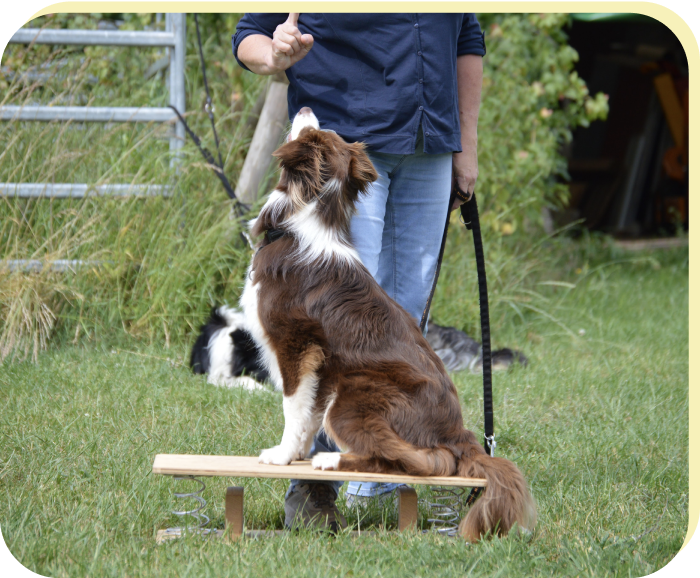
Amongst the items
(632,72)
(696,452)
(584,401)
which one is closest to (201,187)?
(584,401)

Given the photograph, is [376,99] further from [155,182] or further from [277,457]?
[155,182]

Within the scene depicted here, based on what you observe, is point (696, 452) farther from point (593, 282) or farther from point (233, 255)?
point (593, 282)

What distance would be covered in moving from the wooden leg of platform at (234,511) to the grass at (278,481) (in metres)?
0.10

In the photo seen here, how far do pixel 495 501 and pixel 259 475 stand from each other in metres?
0.79

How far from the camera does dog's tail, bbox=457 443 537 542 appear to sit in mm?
2289

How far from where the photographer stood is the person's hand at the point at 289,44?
7.58ft

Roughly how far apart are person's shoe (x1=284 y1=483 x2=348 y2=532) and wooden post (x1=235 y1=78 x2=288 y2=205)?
2915mm

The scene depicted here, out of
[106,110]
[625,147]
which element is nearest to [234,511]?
[106,110]

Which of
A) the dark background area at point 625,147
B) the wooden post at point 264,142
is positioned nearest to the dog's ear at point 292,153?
the wooden post at point 264,142

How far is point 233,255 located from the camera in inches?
196

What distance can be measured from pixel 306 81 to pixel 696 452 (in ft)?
6.17

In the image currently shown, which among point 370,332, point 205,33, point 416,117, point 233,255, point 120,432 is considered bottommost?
point 120,432

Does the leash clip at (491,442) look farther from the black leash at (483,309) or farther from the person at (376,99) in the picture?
the person at (376,99)

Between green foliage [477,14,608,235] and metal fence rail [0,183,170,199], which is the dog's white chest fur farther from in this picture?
green foliage [477,14,608,235]
